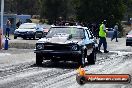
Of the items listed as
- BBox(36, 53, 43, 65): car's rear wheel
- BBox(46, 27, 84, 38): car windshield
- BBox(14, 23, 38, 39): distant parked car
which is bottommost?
BBox(14, 23, 38, 39): distant parked car

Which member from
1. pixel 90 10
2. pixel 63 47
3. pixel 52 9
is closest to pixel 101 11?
pixel 90 10

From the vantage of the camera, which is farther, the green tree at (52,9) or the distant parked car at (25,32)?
the green tree at (52,9)

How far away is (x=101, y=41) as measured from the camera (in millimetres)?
27328

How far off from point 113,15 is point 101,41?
47.7 m

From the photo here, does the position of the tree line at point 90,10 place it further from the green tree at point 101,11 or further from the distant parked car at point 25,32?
the distant parked car at point 25,32

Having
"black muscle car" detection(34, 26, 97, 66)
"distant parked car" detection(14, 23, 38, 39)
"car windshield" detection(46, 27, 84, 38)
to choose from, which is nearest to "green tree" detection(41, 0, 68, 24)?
"distant parked car" detection(14, 23, 38, 39)

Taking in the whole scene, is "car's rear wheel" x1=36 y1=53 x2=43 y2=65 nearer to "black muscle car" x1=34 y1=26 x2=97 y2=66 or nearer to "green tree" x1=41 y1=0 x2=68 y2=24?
"black muscle car" x1=34 y1=26 x2=97 y2=66

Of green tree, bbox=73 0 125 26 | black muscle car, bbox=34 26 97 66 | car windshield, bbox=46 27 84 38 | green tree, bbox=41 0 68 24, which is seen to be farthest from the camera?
green tree, bbox=41 0 68 24

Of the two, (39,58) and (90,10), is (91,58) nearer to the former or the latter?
(39,58)

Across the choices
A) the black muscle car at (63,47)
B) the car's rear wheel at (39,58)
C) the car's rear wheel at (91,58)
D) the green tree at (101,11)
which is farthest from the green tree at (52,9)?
the car's rear wheel at (39,58)

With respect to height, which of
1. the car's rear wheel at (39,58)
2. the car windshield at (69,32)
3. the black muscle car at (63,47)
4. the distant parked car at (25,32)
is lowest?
the distant parked car at (25,32)

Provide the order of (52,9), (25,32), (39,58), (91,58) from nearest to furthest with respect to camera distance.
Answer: (39,58) → (91,58) → (25,32) → (52,9)

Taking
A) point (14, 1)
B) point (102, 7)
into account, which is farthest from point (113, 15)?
point (14, 1)

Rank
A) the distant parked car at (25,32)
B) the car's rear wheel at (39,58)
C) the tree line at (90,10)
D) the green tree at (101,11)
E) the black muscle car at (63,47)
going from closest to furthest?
the black muscle car at (63,47) < the car's rear wheel at (39,58) < the distant parked car at (25,32) < the green tree at (101,11) < the tree line at (90,10)
